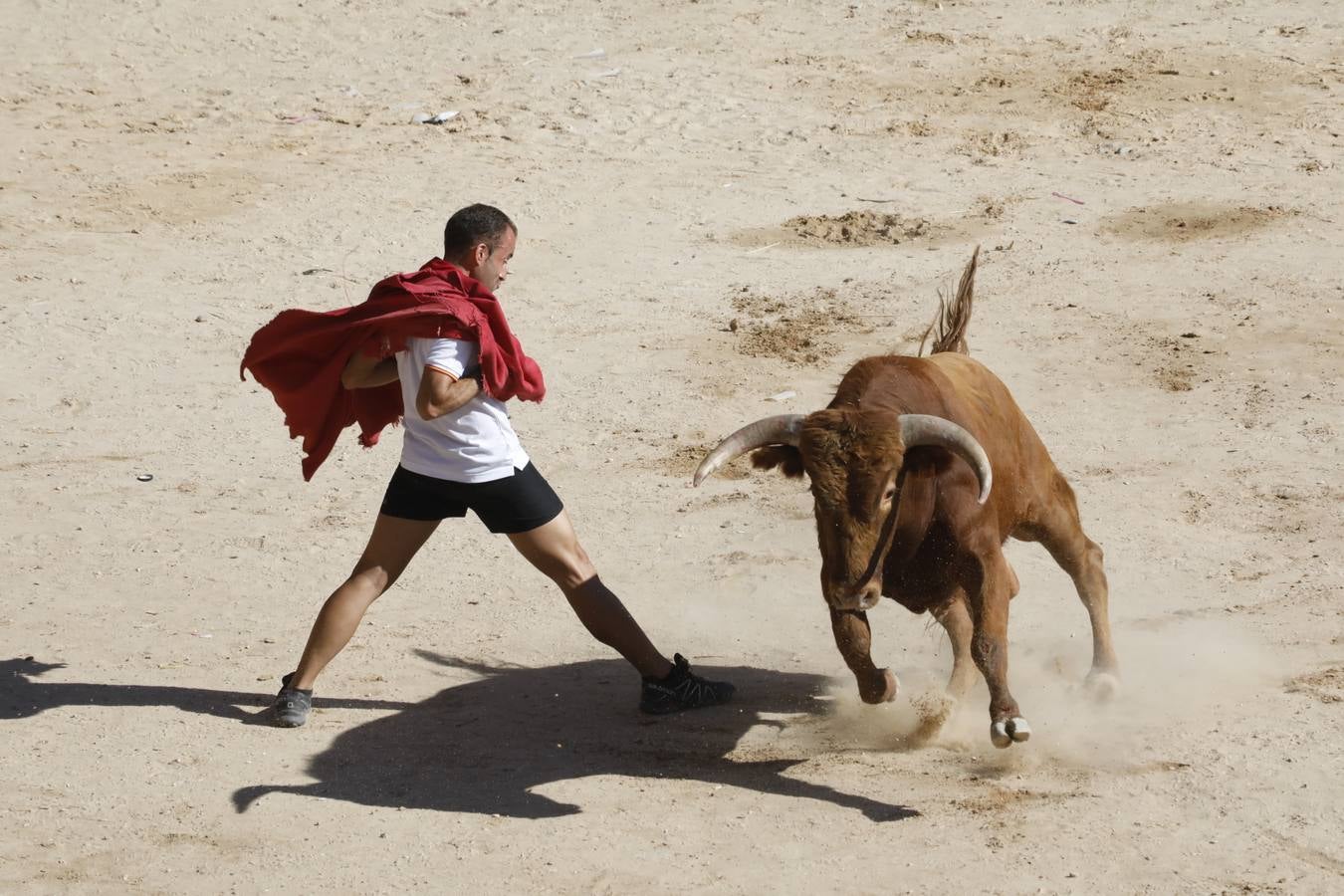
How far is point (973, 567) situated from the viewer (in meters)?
6.73

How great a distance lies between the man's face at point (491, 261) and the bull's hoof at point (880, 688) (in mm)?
2202

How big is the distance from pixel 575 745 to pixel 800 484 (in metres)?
3.29

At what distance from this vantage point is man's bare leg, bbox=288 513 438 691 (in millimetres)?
6996

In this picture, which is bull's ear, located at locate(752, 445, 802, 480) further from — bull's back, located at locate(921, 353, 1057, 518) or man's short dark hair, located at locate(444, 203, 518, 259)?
man's short dark hair, located at locate(444, 203, 518, 259)

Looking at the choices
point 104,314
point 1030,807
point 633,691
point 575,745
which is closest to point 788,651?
point 633,691

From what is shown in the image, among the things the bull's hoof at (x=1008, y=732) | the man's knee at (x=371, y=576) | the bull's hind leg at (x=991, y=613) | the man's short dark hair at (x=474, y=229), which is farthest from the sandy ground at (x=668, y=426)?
the man's short dark hair at (x=474, y=229)

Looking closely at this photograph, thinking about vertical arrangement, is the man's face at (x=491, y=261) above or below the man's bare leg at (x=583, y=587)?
above

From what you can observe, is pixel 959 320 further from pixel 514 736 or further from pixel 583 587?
pixel 514 736

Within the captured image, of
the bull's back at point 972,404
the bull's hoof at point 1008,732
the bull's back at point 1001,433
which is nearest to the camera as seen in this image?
the bull's hoof at point 1008,732

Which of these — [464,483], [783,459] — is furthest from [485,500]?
[783,459]

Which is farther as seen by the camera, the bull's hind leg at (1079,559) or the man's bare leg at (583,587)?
the bull's hind leg at (1079,559)

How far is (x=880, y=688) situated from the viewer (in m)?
6.79

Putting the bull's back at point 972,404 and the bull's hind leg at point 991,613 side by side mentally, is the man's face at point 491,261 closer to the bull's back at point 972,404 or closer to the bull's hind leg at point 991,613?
the bull's back at point 972,404

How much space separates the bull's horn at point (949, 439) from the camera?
6152 mm
